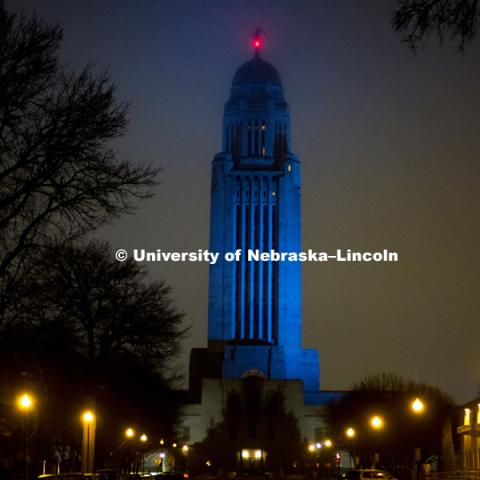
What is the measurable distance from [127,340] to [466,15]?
41.2m

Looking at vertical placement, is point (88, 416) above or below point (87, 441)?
above

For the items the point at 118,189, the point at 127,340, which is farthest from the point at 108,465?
the point at 118,189

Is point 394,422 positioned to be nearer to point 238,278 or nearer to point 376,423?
point 376,423

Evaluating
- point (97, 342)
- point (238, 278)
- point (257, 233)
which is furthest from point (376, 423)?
point (257, 233)

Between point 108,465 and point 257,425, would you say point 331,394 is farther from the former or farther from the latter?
point 108,465

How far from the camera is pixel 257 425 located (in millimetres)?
159750

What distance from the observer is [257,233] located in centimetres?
17525

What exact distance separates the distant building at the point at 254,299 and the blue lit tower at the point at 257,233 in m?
0.18

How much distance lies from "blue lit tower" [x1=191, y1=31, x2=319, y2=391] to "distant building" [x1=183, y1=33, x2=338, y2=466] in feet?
0.60

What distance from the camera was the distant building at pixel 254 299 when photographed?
159250mm

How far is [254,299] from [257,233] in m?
12.3

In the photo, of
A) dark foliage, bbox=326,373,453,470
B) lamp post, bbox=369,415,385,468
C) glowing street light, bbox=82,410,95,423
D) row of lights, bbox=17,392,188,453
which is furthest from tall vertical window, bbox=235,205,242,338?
glowing street light, bbox=82,410,95,423

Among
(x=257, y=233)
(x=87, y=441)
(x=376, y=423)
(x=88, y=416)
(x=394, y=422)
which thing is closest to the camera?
(x=88, y=416)

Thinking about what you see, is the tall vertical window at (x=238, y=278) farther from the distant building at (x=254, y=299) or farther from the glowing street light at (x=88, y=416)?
the glowing street light at (x=88, y=416)
